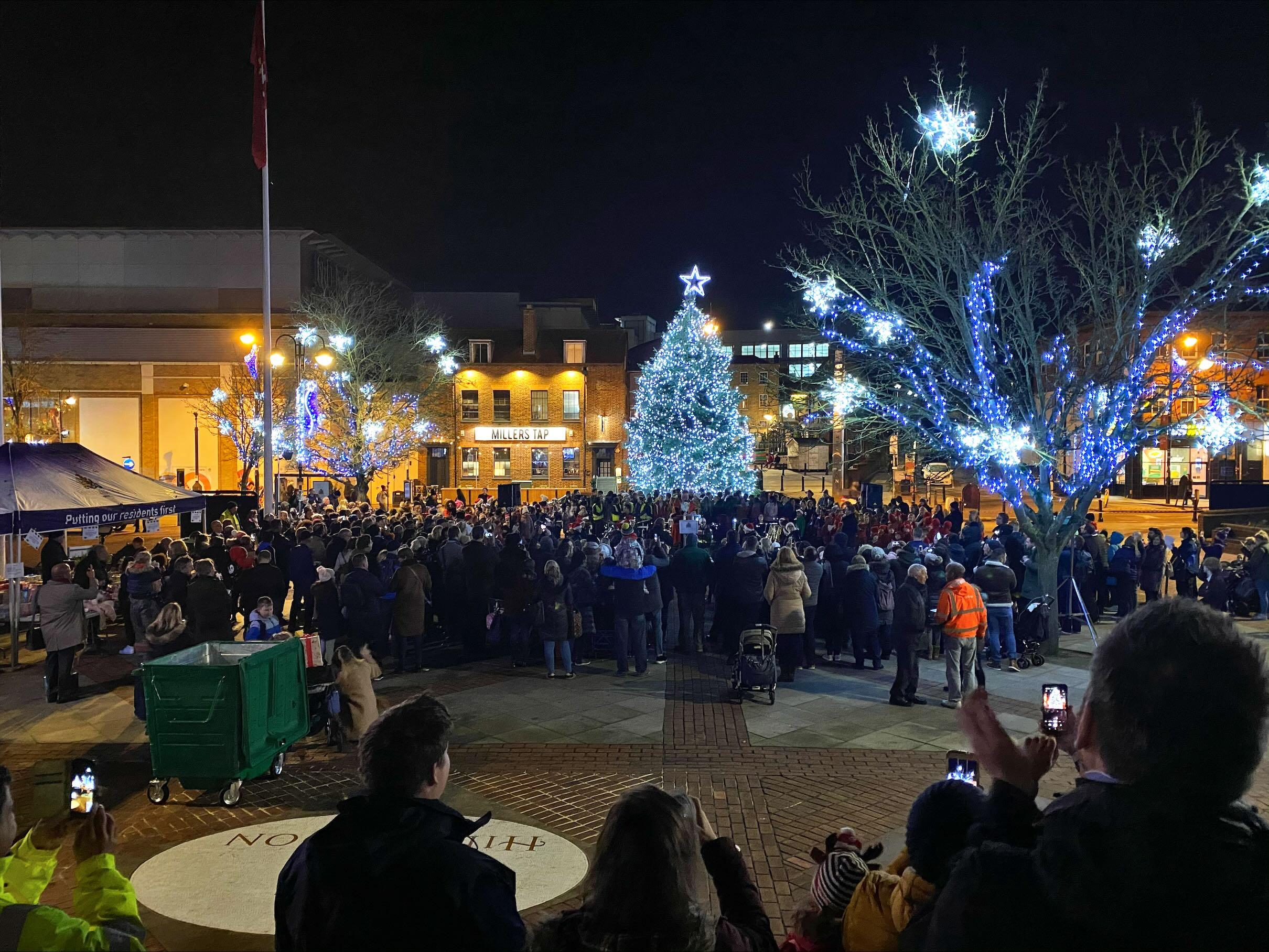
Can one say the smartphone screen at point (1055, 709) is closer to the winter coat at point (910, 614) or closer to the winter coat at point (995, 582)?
the winter coat at point (910, 614)

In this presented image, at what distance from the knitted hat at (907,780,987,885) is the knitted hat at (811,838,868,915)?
1.55 ft

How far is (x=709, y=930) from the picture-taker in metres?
2.55

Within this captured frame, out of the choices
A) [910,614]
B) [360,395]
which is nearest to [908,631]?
[910,614]

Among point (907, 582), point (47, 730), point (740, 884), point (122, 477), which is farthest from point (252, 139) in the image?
point (740, 884)

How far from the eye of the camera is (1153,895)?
1.58 metres

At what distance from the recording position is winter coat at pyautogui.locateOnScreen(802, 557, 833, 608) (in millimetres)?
12375

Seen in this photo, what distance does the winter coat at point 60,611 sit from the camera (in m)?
10.7

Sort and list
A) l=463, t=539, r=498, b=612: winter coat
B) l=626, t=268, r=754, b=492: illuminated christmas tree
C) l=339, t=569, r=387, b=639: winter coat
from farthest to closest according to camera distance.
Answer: l=626, t=268, r=754, b=492: illuminated christmas tree → l=463, t=539, r=498, b=612: winter coat → l=339, t=569, r=387, b=639: winter coat

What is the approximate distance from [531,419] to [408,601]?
148ft

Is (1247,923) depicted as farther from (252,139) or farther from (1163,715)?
(252,139)

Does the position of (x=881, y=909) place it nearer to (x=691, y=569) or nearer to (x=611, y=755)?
(x=611, y=755)

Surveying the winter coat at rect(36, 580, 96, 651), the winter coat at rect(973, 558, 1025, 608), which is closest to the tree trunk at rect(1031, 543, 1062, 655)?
the winter coat at rect(973, 558, 1025, 608)

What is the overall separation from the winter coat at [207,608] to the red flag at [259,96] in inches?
606

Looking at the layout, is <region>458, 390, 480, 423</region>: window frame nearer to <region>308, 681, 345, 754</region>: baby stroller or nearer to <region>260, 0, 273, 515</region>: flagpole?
<region>260, 0, 273, 515</region>: flagpole
